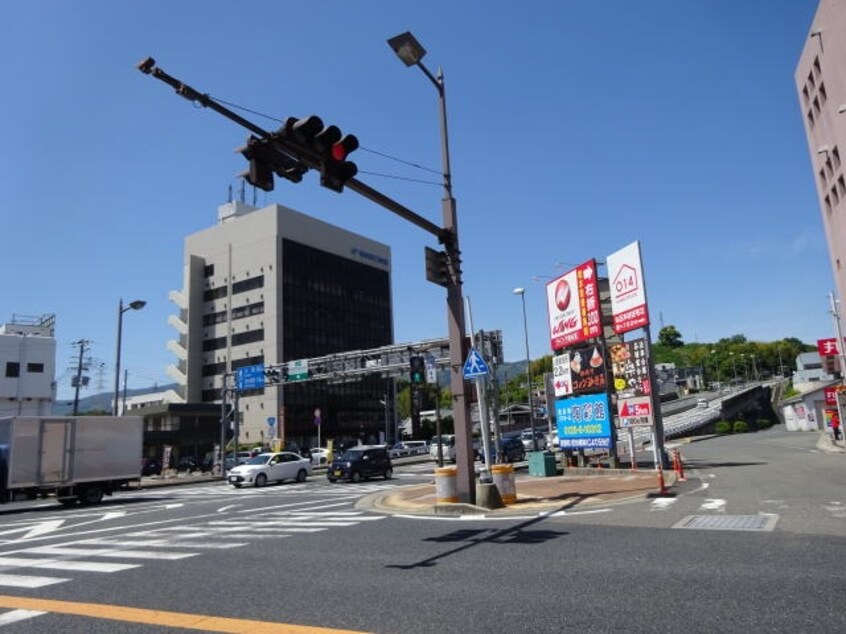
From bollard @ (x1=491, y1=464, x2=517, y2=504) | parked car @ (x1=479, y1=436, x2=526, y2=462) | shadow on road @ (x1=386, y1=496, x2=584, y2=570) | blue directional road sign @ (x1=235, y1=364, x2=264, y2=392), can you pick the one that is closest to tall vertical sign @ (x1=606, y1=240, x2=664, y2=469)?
bollard @ (x1=491, y1=464, x2=517, y2=504)

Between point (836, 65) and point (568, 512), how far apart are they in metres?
40.8

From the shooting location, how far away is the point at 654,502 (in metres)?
14.7

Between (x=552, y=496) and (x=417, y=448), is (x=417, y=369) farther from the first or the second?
(x=417, y=448)

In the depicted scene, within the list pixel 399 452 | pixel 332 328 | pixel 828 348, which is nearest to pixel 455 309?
pixel 399 452

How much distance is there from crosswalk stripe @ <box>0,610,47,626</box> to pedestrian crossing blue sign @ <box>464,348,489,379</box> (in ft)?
30.8

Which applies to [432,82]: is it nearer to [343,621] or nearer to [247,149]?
[247,149]

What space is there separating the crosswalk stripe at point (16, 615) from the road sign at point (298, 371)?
124 feet

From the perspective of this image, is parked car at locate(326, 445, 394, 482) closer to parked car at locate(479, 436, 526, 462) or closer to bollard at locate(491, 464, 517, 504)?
parked car at locate(479, 436, 526, 462)

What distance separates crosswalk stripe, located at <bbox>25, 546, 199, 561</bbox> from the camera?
1030cm

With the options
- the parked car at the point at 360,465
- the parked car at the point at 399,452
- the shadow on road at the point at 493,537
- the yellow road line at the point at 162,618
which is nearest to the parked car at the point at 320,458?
the parked car at the point at 399,452

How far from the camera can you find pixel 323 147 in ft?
29.7

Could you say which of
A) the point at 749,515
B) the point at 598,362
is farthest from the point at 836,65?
the point at 749,515

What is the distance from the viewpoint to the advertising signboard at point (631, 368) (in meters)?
24.3

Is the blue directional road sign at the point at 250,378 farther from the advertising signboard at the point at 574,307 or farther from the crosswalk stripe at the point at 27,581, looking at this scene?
the crosswalk stripe at the point at 27,581
